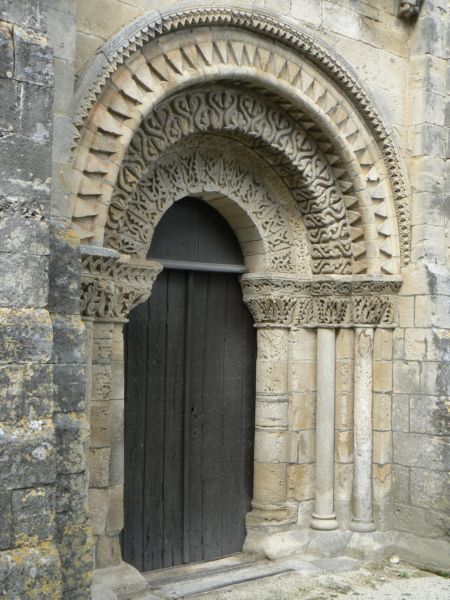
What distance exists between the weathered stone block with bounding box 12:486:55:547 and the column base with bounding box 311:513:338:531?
333 cm

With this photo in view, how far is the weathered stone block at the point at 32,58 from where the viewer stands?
3490 mm

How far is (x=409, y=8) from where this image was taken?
21.1ft

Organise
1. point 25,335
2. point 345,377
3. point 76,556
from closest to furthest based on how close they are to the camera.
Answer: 1. point 25,335
2. point 76,556
3. point 345,377

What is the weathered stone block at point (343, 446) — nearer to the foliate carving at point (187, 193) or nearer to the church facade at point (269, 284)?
the church facade at point (269, 284)

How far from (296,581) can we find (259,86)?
355 cm

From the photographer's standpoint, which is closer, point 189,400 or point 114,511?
point 114,511

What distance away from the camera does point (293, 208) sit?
650 centimetres

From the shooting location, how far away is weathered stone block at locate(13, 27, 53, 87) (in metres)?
3.49

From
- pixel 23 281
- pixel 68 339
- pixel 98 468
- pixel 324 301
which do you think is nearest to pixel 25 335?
pixel 23 281

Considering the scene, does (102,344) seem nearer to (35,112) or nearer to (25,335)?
(25,335)

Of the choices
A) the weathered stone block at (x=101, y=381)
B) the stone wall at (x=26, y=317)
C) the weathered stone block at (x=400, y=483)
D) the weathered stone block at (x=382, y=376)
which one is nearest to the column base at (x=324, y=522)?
the weathered stone block at (x=400, y=483)

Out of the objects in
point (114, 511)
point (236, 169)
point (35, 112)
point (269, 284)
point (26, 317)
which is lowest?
point (114, 511)

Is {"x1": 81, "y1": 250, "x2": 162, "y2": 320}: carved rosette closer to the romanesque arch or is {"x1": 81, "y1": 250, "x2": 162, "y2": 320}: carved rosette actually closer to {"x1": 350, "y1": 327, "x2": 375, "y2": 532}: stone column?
the romanesque arch

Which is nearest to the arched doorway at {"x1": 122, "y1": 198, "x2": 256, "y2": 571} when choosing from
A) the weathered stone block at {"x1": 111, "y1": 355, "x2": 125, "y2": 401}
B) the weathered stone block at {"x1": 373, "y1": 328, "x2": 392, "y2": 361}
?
the weathered stone block at {"x1": 111, "y1": 355, "x2": 125, "y2": 401}
